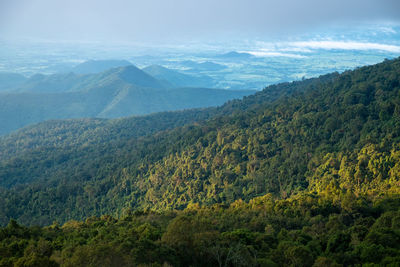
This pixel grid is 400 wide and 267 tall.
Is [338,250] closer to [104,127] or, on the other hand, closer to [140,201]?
[140,201]

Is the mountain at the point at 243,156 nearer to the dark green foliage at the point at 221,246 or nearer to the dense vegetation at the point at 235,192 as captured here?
the dense vegetation at the point at 235,192

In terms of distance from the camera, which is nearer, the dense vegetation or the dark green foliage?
the dark green foliage

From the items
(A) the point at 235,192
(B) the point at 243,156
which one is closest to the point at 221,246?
(A) the point at 235,192

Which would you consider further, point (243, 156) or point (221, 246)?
point (243, 156)

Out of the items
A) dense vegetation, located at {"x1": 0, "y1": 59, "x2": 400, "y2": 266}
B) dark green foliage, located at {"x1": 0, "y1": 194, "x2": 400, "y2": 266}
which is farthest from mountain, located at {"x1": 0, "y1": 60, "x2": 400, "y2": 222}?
dark green foliage, located at {"x1": 0, "y1": 194, "x2": 400, "y2": 266}

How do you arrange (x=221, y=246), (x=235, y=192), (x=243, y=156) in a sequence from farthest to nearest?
(x=243, y=156)
(x=235, y=192)
(x=221, y=246)

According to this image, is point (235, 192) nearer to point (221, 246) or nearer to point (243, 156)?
point (243, 156)

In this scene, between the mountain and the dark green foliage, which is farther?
the mountain

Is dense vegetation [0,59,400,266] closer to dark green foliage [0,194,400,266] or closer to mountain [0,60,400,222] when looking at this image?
dark green foliage [0,194,400,266]

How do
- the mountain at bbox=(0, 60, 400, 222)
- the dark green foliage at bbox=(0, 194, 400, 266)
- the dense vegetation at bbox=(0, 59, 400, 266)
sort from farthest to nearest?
the mountain at bbox=(0, 60, 400, 222) → the dense vegetation at bbox=(0, 59, 400, 266) → the dark green foliage at bbox=(0, 194, 400, 266)

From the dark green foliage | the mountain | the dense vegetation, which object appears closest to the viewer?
the dark green foliage
